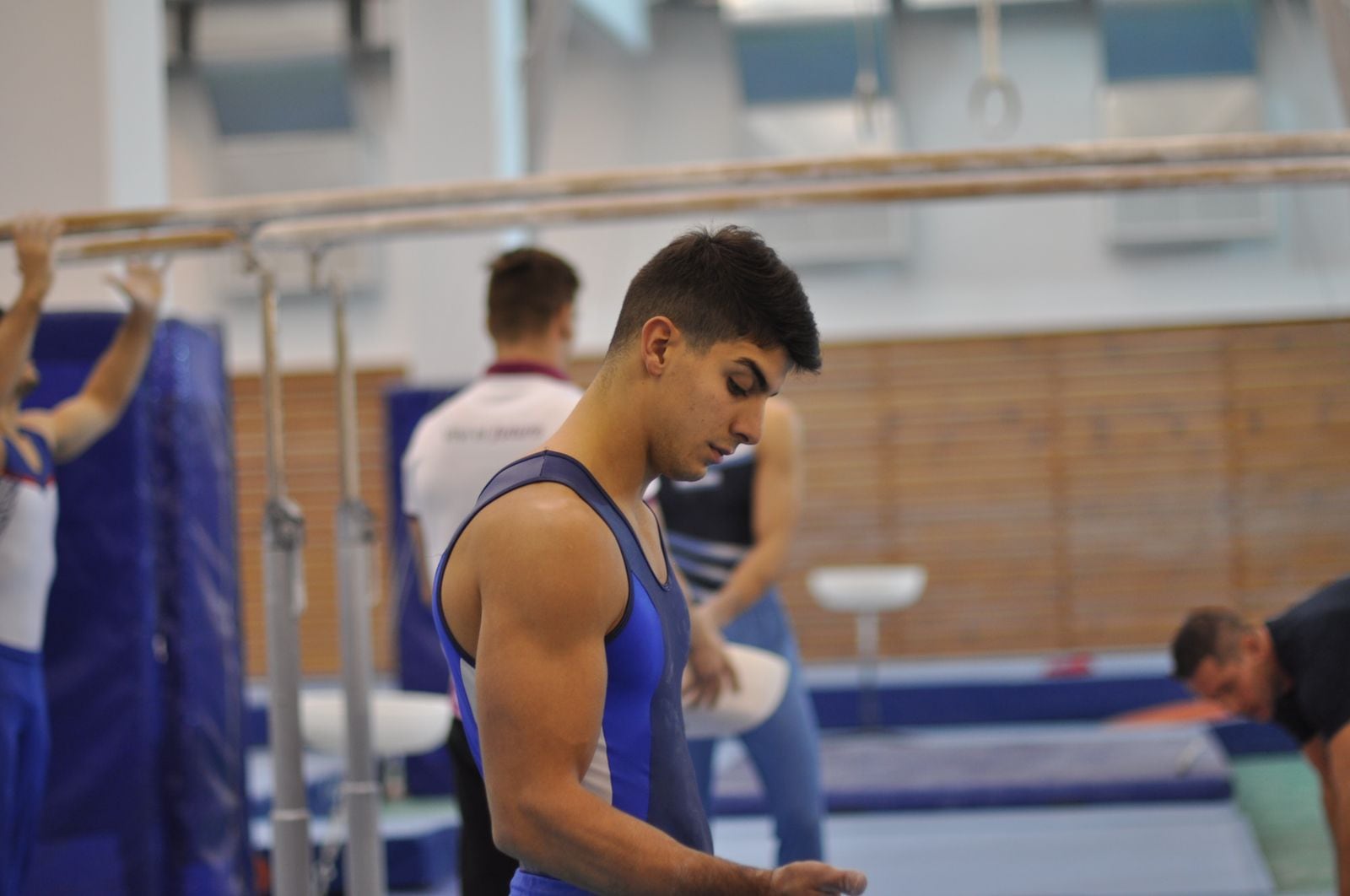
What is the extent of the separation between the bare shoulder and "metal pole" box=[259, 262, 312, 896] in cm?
181

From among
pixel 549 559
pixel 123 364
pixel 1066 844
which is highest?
pixel 123 364

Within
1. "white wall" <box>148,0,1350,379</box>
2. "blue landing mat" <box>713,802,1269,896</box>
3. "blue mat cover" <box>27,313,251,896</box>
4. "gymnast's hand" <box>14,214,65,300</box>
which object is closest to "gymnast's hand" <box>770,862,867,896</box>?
"gymnast's hand" <box>14,214,65,300</box>

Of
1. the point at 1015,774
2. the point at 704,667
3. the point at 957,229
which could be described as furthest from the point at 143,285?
the point at 957,229

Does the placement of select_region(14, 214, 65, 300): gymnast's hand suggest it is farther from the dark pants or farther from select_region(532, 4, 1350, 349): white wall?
select_region(532, 4, 1350, 349): white wall

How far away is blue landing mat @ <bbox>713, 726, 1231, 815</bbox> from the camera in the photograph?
19.3ft

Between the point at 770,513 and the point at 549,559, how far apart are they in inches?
91.6

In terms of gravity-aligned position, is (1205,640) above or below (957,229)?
below

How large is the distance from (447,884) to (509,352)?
3.08 metres

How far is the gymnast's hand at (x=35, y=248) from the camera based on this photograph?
3.19m

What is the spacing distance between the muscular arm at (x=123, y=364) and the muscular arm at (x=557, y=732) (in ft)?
8.02

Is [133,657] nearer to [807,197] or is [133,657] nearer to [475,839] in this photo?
[475,839]

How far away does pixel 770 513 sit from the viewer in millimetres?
3740

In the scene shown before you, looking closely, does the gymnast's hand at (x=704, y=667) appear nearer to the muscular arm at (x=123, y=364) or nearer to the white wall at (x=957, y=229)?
the muscular arm at (x=123, y=364)

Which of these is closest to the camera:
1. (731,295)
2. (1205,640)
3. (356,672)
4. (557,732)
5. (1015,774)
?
(557,732)
